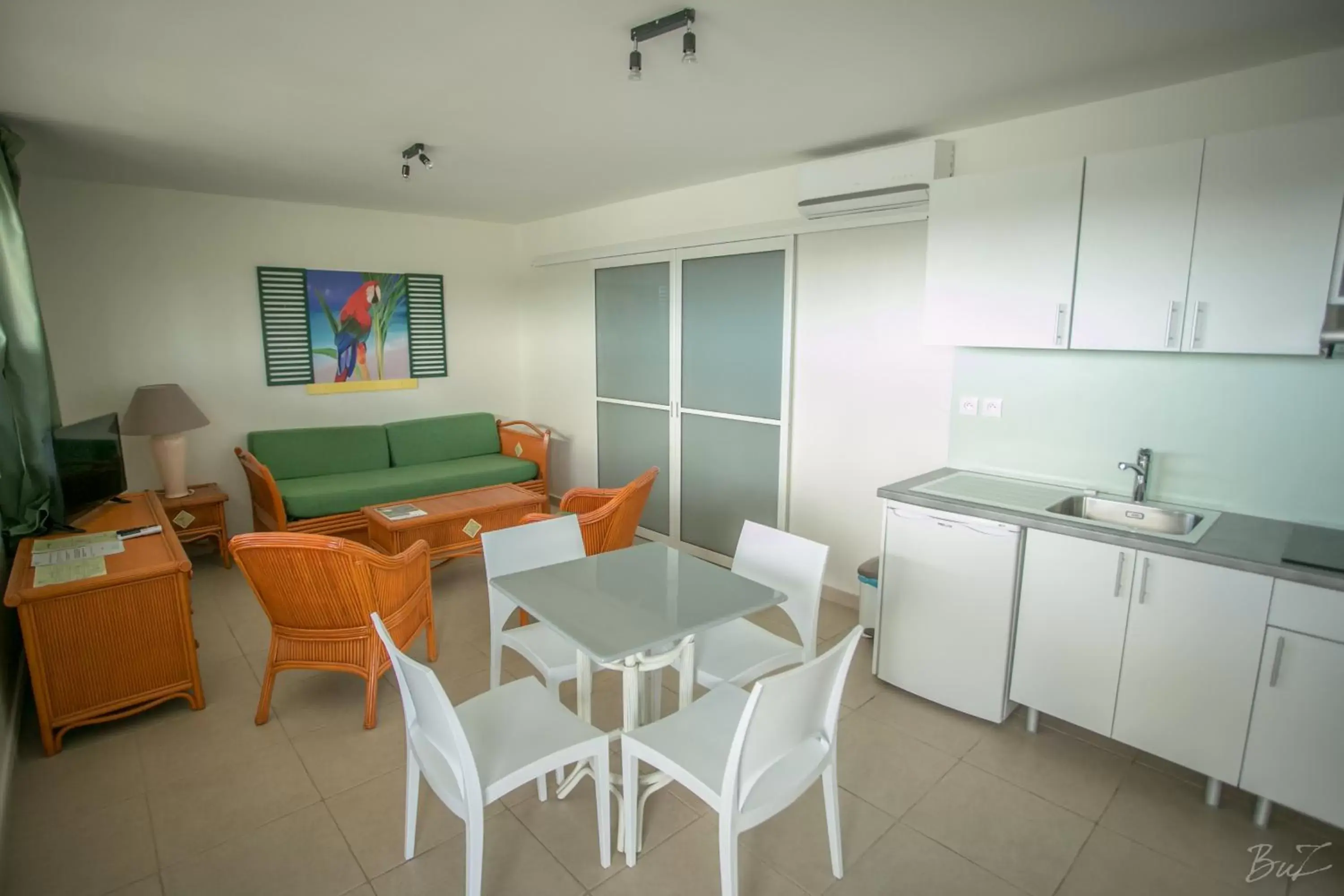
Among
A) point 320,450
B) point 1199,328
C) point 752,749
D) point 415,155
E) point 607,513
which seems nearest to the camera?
point 752,749

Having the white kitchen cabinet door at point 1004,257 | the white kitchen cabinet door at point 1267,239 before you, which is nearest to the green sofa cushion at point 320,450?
the white kitchen cabinet door at point 1004,257

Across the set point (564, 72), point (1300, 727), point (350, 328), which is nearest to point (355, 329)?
point (350, 328)

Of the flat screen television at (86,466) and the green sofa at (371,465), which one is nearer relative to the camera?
the flat screen television at (86,466)

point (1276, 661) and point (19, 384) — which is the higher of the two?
point (19, 384)

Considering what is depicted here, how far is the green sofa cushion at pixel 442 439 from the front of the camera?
517cm

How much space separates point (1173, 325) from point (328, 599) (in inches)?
125

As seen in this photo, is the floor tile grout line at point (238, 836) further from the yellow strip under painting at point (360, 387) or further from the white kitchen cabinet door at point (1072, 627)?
the yellow strip under painting at point (360, 387)

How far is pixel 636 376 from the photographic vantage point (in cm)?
489

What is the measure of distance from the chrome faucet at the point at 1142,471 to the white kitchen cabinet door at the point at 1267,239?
462 millimetres

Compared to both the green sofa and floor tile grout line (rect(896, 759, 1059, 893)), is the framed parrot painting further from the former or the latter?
floor tile grout line (rect(896, 759, 1059, 893))

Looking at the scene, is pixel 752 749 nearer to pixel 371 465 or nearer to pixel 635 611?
pixel 635 611

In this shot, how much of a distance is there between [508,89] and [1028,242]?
2029 mm

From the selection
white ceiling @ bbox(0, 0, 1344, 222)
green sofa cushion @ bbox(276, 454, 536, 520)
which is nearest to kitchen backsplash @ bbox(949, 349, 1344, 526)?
→ white ceiling @ bbox(0, 0, 1344, 222)

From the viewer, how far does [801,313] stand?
3.76 m
